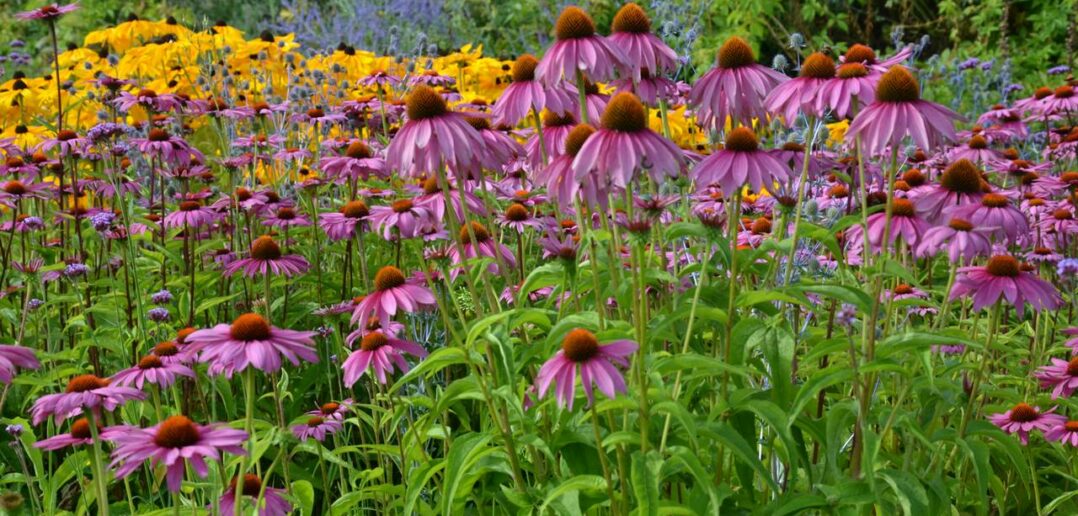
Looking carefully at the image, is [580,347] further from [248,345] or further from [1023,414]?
[1023,414]

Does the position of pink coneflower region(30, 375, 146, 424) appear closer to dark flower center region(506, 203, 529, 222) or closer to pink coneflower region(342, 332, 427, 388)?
pink coneflower region(342, 332, 427, 388)

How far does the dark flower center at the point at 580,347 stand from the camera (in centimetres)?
189

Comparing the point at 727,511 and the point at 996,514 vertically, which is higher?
the point at 727,511

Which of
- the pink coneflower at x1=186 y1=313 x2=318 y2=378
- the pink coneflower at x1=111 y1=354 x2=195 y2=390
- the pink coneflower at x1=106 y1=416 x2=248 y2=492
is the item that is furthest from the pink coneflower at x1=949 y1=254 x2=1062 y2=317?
the pink coneflower at x1=111 y1=354 x2=195 y2=390

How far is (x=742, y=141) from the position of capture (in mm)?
2145

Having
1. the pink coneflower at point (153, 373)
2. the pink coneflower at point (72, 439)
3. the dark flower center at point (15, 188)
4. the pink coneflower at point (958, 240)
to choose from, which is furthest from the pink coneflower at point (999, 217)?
the dark flower center at point (15, 188)

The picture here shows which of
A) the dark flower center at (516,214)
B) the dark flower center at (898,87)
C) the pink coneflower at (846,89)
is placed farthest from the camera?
the dark flower center at (516,214)

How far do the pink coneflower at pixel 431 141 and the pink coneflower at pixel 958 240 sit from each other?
882mm

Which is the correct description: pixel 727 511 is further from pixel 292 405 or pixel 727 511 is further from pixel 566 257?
pixel 292 405

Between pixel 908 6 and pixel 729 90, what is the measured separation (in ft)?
25.1

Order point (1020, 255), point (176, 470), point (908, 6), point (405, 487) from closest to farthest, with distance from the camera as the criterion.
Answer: point (176, 470) < point (405, 487) < point (1020, 255) < point (908, 6)

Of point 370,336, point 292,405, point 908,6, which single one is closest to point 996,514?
point 370,336

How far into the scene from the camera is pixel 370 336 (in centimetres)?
247

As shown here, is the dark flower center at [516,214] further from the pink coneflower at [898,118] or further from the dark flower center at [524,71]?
the pink coneflower at [898,118]
